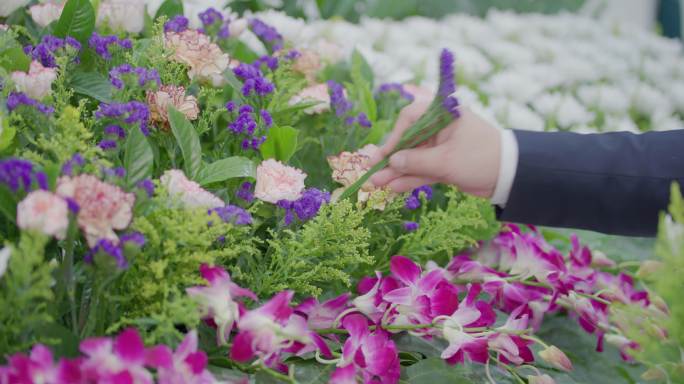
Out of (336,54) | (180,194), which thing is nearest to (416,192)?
(180,194)

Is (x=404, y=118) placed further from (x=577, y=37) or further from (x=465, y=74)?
(x=577, y=37)

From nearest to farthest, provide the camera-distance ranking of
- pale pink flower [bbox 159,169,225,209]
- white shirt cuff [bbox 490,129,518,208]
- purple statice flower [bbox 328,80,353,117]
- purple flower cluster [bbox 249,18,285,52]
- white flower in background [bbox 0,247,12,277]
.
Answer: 1. white flower in background [bbox 0,247,12,277]
2. pale pink flower [bbox 159,169,225,209]
3. white shirt cuff [bbox 490,129,518,208]
4. purple statice flower [bbox 328,80,353,117]
5. purple flower cluster [bbox 249,18,285,52]

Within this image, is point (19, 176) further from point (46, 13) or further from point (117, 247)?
point (46, 13)

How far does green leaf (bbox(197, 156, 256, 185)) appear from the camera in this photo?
0.68 metres

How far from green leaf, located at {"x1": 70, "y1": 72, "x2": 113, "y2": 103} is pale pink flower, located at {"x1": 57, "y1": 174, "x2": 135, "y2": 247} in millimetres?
257

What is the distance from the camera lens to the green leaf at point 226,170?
0.68 m

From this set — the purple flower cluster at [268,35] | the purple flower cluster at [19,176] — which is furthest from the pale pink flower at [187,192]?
the purple flower cluster at [268,35]

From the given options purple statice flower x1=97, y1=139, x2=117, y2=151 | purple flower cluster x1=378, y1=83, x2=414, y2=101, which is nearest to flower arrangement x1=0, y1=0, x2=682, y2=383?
purple statice flower x1=97, y1=139, x2=117, y2=151

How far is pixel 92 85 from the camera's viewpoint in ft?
2.51

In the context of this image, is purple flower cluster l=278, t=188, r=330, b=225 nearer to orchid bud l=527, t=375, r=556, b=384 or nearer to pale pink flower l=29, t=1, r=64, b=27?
orchid bud l=527, t=375, r=556, b=384

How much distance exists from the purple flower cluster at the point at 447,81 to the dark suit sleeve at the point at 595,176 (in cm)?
19

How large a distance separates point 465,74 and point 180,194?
3.50ft

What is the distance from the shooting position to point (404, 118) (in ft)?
2.57

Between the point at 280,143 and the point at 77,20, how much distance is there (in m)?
0.26
